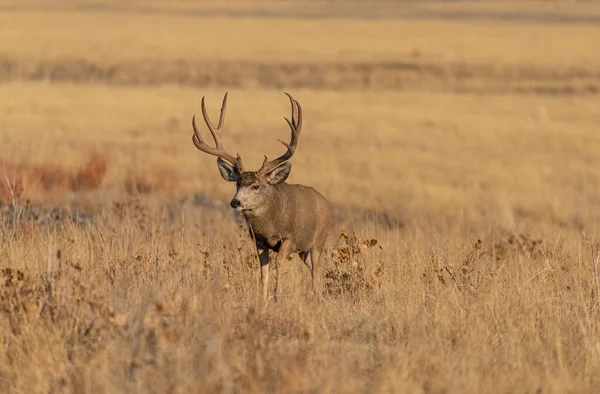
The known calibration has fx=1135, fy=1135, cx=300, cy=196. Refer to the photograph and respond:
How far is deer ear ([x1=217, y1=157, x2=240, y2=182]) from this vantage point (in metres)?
9.20

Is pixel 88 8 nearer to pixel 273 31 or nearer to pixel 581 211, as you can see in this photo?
pixel 273 31

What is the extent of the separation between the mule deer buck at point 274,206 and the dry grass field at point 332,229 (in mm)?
258

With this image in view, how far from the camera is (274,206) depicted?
366 inches

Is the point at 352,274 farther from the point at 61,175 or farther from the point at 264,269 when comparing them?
the point at 61,175

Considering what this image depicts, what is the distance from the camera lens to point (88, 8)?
104 meters

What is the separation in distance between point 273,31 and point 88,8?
3875cm

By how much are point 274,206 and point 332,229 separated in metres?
6.27

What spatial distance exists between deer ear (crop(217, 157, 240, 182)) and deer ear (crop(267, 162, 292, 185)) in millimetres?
267

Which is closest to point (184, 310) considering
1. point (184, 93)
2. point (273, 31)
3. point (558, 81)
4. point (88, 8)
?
point (184, 93)

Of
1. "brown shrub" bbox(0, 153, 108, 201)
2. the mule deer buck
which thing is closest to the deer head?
the mule deer buck

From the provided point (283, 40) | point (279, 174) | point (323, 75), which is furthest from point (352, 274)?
point (283, 40)

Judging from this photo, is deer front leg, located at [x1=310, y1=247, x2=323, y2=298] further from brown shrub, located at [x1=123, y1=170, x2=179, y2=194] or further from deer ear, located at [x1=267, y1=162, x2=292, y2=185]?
brown shrub, located at [x1=123, y1=170, x2=179, y2=194]

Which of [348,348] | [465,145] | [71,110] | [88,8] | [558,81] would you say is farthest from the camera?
[88,8]

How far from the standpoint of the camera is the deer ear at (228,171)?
920 cm
